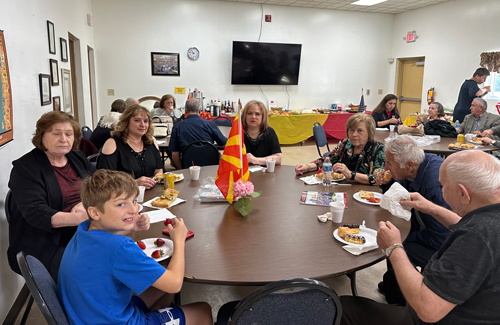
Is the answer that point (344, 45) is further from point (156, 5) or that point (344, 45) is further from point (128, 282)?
point (128, 282)

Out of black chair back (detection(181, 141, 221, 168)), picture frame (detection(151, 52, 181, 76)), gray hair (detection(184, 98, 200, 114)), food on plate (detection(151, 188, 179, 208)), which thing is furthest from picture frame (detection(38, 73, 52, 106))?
picture frame (detection(151, 52, 181, 76))

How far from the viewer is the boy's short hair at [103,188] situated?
49.9 inches

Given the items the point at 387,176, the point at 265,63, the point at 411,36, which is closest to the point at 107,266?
the point at 387,176

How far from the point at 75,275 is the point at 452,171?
136cm

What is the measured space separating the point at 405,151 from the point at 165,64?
22.1 feet

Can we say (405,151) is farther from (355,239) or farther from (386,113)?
(386,113)

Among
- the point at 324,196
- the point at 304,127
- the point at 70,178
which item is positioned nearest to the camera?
the point at 70,178

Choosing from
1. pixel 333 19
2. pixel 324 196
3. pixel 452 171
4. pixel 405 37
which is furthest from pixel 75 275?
pixel 405 37

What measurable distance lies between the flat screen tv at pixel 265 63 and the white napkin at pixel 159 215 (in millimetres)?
6682

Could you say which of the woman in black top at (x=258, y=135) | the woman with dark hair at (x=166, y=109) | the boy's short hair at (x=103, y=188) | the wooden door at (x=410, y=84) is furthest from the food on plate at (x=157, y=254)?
the wooden door at (x=410, y=84)

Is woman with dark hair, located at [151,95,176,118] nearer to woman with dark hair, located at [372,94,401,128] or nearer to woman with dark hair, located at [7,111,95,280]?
woman with dark hair, located at [372,94,401,128]

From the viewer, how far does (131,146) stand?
2752 mm

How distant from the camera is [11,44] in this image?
2.39 m

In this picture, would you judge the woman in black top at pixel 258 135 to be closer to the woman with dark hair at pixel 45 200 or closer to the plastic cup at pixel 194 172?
the plastic cup at pixel 194 172
